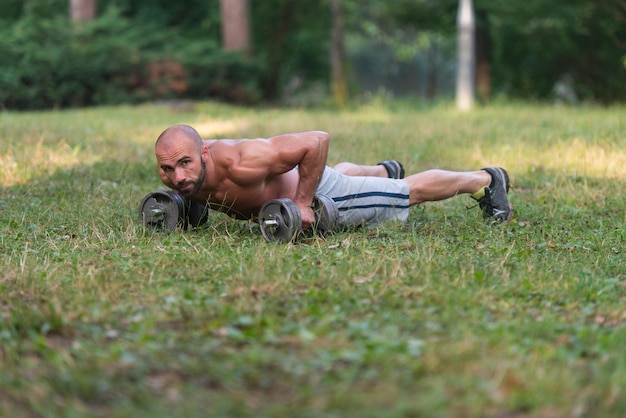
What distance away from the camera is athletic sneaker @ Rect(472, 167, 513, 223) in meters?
6.79

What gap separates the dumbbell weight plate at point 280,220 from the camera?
576cm

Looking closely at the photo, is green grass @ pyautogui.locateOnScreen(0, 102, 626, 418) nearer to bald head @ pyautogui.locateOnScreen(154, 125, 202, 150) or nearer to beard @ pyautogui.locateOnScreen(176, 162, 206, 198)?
beard @ pyautogui.locateOnScreen(176, 162, 206, 198)

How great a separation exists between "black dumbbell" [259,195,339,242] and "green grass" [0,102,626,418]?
118 millimetres

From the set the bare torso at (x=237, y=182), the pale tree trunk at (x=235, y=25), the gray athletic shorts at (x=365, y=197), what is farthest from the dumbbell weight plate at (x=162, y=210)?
the pale tree trunk at (x=235, y=25)

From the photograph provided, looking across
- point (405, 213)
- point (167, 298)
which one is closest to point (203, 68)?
point (405, 213)

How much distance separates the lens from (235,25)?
22.8m

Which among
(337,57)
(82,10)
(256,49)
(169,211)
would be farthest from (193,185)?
(256,49)

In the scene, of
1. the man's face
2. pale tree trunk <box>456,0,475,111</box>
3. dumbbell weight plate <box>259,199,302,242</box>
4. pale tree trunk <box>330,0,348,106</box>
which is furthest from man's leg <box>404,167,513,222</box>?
pale tree trunk <box>330,0,348,106</box>

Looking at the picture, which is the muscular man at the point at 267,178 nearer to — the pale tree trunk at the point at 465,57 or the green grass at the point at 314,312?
the green grass at the point at 314,312

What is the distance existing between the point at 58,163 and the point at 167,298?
16.9 feet

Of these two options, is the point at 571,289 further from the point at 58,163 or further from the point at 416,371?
the point at 58,163

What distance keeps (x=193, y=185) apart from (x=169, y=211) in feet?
1.37

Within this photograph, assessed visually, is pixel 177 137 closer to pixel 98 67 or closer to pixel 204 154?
pixel 204 154

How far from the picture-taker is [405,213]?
6676mm
